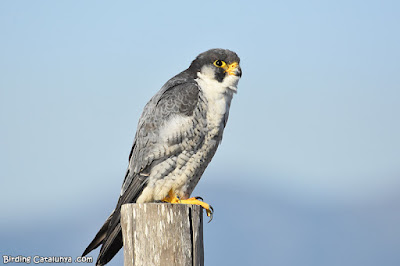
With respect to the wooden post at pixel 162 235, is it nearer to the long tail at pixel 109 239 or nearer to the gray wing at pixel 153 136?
the long tail at pixel 109 239

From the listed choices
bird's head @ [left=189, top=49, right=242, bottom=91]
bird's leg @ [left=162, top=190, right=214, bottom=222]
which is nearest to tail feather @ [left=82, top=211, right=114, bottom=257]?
bird's leg @ [left=162, top=190, right=214, bottom=222]

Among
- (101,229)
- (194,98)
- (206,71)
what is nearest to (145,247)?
(101,229)

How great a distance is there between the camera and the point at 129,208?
493cm

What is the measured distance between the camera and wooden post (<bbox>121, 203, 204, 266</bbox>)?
185 inches

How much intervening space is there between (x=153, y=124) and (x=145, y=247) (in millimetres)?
1706

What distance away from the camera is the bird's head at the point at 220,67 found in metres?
6.39

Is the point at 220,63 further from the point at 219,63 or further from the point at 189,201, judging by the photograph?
the point at 189,201

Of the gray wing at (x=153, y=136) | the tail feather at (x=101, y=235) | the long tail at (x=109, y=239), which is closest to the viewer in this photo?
the long tail at (x=109, y=239)

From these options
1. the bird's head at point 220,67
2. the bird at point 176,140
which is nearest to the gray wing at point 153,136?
the bird at point 176,140

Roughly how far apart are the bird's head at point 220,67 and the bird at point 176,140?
1.1 inches

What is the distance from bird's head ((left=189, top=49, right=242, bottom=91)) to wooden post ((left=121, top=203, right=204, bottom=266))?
1.87 metres

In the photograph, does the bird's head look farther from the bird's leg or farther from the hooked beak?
the bird's leg

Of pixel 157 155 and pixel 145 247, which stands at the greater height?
pixel 157 155

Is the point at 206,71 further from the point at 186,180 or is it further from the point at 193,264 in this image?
the point at 193,264
